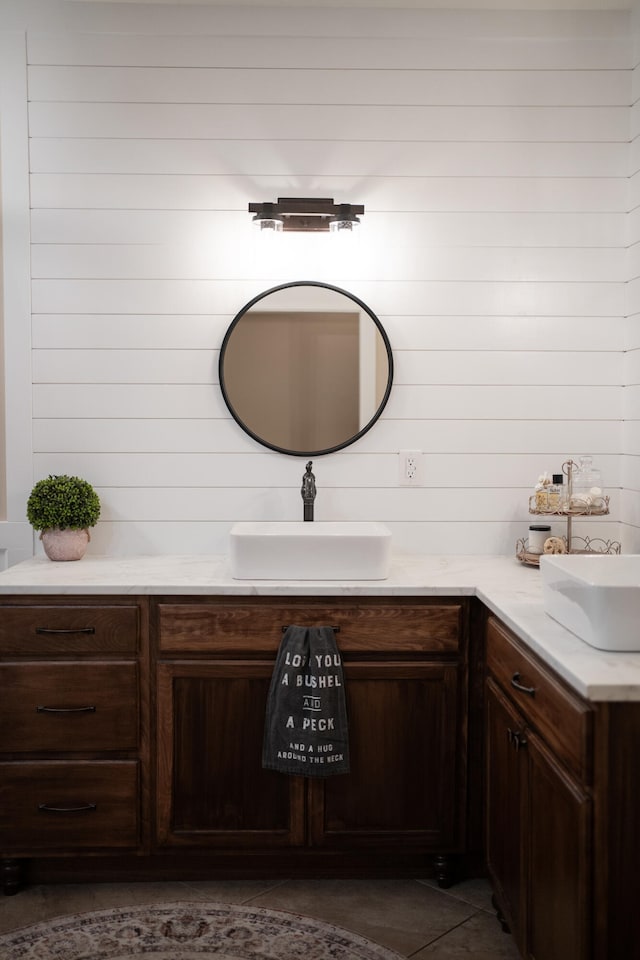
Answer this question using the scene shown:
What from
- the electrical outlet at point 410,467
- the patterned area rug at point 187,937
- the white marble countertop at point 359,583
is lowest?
the patterned area rug at point 187,937

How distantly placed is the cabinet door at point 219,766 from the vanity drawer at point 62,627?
0.17 meters

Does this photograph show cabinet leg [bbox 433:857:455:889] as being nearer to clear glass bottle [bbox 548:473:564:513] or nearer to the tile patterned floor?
the tile patterned floor

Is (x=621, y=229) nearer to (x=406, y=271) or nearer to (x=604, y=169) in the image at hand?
(x=604, y=169)

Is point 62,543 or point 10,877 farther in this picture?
point 62,543

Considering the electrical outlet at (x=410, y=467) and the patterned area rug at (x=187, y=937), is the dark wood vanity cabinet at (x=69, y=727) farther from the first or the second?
the electrical outlet at (x=410, y=467)

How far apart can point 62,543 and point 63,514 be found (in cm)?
11

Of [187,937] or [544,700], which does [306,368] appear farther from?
[187,937]

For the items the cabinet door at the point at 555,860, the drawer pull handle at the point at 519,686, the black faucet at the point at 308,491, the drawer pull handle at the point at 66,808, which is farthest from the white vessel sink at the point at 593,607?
the drawer pull handle at the point at 66,808

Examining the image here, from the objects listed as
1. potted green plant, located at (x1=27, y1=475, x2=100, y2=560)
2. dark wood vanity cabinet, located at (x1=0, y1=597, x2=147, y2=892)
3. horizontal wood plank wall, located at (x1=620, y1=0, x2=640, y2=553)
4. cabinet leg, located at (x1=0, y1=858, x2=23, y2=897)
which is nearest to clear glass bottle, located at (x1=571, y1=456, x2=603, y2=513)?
horizontal wood plank wall, located at (x1=620, y1=0, x2=640, y2=553)

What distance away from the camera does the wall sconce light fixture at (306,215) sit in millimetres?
2801

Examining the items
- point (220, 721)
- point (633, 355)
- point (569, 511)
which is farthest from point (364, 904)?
point (633, 355)

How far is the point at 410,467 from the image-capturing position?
9.78ft

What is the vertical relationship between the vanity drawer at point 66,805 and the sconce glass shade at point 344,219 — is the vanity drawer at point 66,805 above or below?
below

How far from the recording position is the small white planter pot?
2.78 m
